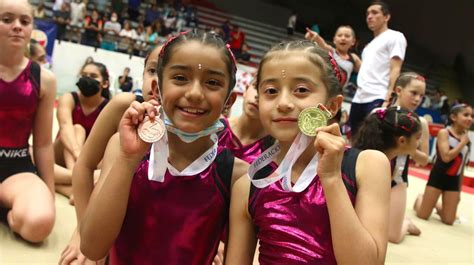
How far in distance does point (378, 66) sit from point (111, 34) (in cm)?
940

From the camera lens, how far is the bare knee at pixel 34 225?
7.50 feet

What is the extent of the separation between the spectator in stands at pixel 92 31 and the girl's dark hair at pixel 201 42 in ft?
33.8

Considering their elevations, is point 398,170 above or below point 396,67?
below

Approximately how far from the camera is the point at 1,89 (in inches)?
94.7

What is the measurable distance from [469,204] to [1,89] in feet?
18.1

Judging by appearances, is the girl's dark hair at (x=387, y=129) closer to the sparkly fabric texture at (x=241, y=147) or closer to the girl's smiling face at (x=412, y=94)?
the girl's smiling face at (x=412, y=94)

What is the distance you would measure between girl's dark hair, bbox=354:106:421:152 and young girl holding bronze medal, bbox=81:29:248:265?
1.66 metres

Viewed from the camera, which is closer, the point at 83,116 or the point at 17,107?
the point at 17,107

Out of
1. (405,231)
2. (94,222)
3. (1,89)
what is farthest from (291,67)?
(405,231)

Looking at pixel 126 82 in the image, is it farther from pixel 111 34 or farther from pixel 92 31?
pixel 111 34

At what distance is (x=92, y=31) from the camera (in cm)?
1163

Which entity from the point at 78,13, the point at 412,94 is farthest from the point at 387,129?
the point at 78,13

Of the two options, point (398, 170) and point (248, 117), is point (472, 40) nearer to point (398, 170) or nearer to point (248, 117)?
point (398, 170)

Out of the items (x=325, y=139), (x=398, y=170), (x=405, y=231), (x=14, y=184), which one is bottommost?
(x=405, y=231)
